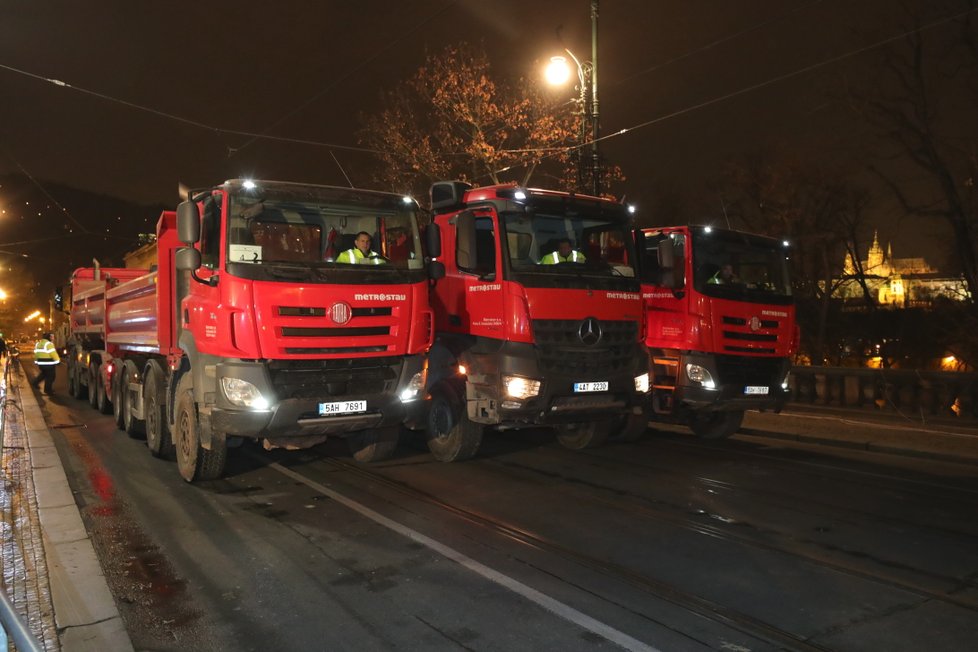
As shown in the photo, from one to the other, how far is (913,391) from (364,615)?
1209 cm

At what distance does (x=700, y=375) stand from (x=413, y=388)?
4.16 m

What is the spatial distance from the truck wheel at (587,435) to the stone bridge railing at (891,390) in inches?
246

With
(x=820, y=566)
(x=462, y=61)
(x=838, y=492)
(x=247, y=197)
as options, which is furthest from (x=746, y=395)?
(x=462, y=61)

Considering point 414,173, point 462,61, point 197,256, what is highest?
point 462,61

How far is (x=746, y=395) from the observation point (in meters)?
10.5

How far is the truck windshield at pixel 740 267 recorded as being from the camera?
10.5 m

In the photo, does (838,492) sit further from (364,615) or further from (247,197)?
(247,197)

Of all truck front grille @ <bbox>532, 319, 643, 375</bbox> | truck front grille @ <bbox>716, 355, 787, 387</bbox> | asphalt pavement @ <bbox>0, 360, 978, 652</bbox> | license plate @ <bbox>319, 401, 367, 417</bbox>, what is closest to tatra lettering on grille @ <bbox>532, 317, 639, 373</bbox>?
truck front grille @ <bbox>532, 319, 643, 375</bbox>

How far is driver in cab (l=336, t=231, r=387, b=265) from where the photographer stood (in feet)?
26.1

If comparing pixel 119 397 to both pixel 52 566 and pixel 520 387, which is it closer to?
pixel 52 566

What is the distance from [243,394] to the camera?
7363 millimetres

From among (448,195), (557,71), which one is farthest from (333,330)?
(557,71)

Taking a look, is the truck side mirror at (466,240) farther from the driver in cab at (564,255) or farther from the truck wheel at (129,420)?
the truck wheel at (129,420)

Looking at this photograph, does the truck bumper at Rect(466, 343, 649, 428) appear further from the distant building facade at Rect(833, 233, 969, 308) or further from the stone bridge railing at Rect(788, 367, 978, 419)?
the distant building facade at Rect(833, 233, 969, 308)
